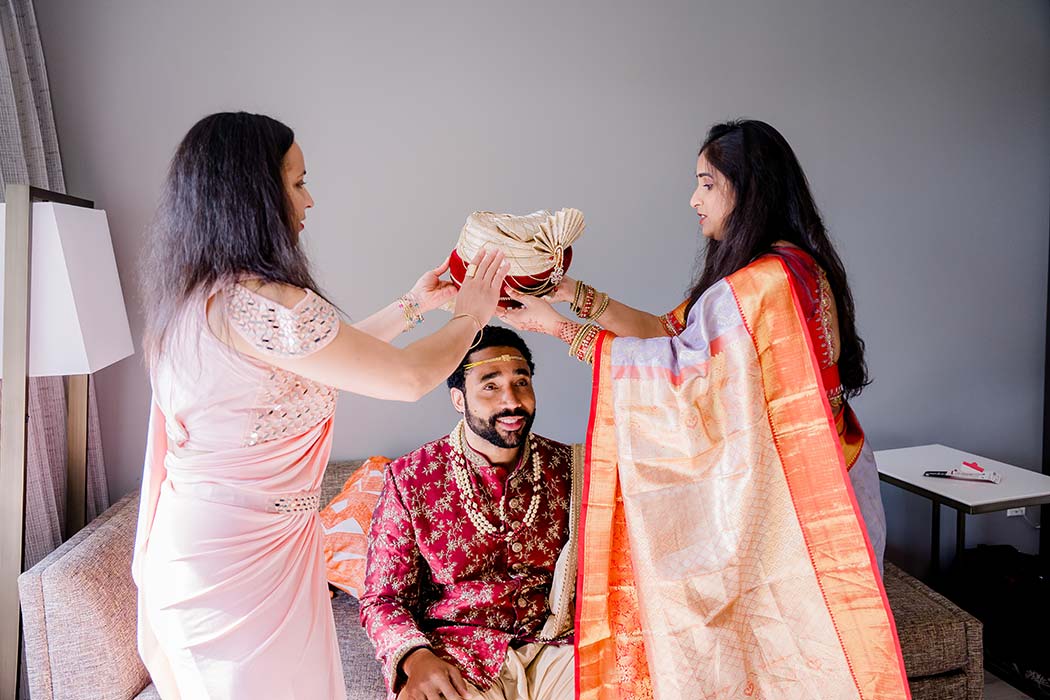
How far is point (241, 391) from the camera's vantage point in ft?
4.20

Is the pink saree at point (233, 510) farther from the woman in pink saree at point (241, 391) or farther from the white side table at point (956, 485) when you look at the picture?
the white side table at point (956, 485)

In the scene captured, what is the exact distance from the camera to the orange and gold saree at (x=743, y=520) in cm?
160

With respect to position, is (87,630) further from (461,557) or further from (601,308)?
(601,308)

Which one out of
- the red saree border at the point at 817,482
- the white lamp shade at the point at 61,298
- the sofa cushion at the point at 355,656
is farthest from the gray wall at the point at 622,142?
the red saree border at the point at 817,482

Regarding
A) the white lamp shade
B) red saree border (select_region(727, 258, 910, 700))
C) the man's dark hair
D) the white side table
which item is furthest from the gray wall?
red saree border (select_region(727, 258, 910, 700))

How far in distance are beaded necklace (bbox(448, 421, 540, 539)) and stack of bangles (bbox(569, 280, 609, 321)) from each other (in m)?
0.41

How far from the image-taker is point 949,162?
10.6ft

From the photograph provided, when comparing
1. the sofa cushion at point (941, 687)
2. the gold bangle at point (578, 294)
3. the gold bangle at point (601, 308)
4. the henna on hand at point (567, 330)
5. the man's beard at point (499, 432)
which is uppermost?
the gold bangle at point (578, 294)

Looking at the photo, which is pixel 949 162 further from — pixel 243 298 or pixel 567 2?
pixel 243 298

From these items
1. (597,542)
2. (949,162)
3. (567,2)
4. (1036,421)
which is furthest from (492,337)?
(1036,421)

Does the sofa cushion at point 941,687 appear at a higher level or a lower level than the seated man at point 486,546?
lower

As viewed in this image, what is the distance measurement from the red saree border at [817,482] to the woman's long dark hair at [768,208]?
108 millimetres

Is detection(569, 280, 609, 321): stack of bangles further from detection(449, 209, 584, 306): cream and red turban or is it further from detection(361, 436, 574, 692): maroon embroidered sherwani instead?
detection(361, 436, 574, 692): maroon embroidered sherwani

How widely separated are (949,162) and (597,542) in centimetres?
248
